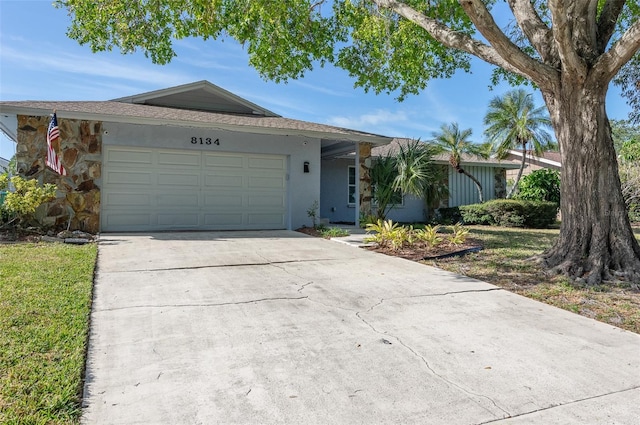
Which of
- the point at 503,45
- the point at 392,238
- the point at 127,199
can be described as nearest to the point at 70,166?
the point at 127,199

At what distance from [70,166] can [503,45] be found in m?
9.71

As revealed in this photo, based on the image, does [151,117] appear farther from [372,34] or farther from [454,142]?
[454,142]

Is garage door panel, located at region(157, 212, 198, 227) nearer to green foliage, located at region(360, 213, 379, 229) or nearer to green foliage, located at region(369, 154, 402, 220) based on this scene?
green foliage, located at region(360, 213, 379, 229)

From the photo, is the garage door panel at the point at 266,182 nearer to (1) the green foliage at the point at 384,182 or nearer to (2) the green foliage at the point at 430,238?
(1) the green foliage at the point at 384,182

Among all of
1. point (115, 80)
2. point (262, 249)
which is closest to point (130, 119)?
point (262, 249)

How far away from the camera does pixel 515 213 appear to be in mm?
15188

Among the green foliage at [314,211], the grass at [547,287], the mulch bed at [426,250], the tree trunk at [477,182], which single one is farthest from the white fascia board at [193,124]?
the tree trunk at [477,182]

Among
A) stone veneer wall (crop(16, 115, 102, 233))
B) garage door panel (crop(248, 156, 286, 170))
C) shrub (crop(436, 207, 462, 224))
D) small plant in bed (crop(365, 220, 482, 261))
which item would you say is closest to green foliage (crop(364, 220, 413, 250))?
small plant in bed (crop(365, 220, 482, 261))

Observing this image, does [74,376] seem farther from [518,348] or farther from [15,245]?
[15,245]

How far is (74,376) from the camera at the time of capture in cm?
268

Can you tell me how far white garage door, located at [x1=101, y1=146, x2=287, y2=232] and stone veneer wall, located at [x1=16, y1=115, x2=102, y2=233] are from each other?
0.27 meters

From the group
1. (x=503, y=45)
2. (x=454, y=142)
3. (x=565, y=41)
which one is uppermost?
(x=454, y=142)

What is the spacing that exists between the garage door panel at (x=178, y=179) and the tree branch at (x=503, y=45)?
7854mm

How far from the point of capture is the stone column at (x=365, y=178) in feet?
40.8
